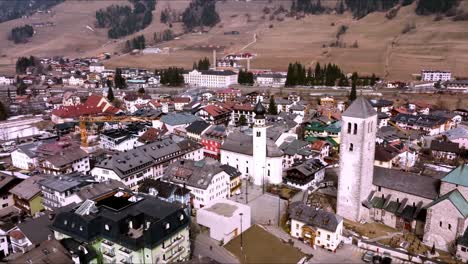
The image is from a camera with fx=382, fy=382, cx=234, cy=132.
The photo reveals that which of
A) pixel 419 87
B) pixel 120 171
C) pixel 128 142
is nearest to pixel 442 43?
pixel 419 87

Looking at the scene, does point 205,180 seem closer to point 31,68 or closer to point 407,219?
point 407,219

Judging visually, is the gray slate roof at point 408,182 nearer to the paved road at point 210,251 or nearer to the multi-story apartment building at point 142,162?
the paved road at point 210,251

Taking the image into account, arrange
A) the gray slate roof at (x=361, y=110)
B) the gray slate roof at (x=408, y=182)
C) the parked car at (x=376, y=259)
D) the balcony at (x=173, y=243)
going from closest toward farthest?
the balcony at (x=173, y=243) → the parked car at (x=376, y=259) → the gray slate roof at (x=361, y=110) → the gray slate roof at (x=408, y=182)

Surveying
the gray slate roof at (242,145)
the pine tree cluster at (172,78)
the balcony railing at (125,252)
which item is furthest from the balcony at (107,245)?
the pine tree cluster at (172,78)

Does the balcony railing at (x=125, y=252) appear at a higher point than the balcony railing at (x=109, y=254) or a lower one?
higher

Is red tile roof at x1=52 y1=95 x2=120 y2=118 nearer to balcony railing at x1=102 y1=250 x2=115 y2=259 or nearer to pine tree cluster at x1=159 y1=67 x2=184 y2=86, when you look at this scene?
pine tree cluster at x1=159 y1=67 x2=184 y2=86

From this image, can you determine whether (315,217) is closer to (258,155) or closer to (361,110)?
(361,110)

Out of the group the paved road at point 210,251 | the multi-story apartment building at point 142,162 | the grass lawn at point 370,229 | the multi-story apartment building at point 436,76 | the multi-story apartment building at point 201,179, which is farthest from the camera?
the multi-story apartment building at point 436,76
